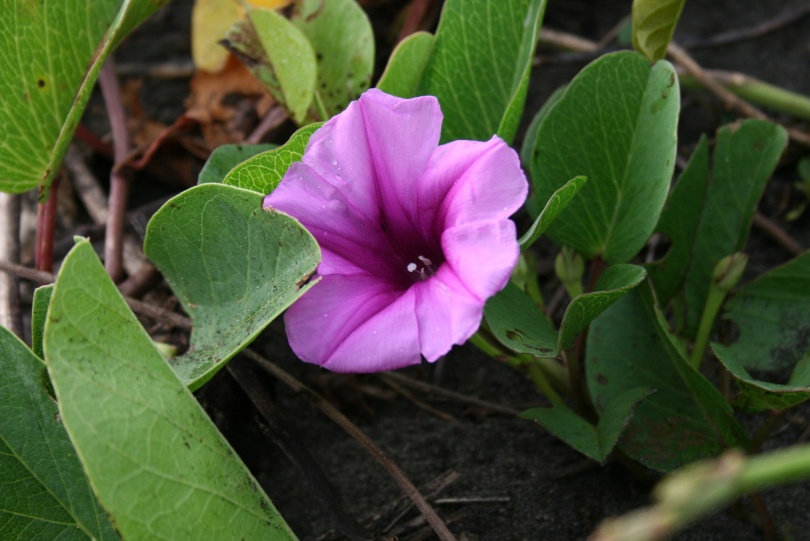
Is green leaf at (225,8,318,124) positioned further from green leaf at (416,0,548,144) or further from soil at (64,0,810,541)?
soil at (64,0,810,541)

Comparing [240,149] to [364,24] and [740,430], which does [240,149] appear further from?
[740,430]

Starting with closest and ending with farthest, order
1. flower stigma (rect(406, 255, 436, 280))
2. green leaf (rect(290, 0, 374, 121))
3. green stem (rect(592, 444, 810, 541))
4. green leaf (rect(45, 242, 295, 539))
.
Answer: green stem (rect(592, 444, 810, 541)), green leaf (rect(45, 242, 295, 539)), flower stigma (rect(406, 255, 436, 280)), green leaf (rect(290, 0, 374, 121))

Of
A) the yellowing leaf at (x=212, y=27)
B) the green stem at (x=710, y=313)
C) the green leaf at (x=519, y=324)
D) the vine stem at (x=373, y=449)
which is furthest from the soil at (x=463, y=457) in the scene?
the yellowing leaf at (x=212, y=27)

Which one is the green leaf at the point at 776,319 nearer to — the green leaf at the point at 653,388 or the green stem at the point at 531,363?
the green leaf at the point at 653,388

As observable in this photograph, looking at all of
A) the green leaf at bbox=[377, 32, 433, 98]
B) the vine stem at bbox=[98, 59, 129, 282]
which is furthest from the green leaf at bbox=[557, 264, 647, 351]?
the vine stem at bbox=[98, 59, 129, 282]

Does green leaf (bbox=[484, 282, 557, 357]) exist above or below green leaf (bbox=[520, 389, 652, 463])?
above

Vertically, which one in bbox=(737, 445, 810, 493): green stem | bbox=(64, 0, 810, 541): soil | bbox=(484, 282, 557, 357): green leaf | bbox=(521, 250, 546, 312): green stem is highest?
bbox=(737, 445, 810, 493): green stem

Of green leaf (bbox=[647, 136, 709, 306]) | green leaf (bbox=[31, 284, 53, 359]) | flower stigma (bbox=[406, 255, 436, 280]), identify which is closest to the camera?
green leaf (bbox=[31, 284, 53, 359])
